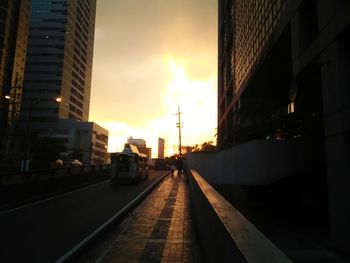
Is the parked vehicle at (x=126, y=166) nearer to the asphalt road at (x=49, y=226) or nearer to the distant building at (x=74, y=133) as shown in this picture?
the asphalt road at (x=49, y=226)

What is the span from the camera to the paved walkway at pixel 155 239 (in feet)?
31.3

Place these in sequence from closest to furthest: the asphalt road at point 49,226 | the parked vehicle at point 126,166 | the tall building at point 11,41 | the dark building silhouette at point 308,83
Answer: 1. the asphalt road at point 49,226
2. the dark building silhouette at point 308,83
3. the parked vehicle at point 126,166
4. the tall building at point 11,41

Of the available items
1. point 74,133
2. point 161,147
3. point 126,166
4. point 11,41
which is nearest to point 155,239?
point 126,166

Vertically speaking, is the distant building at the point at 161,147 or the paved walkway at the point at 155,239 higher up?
the distant building at the point at 161,147

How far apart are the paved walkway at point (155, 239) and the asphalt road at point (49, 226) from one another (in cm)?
119

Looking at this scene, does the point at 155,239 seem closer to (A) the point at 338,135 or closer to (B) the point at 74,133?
(A) the point at 338,135

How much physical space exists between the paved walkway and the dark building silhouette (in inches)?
237

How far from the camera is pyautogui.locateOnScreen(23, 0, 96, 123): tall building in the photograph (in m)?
144

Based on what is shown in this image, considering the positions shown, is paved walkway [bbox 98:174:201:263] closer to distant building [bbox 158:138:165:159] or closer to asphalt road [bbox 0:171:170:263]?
asphalt road [bbox 0:171:170:263]

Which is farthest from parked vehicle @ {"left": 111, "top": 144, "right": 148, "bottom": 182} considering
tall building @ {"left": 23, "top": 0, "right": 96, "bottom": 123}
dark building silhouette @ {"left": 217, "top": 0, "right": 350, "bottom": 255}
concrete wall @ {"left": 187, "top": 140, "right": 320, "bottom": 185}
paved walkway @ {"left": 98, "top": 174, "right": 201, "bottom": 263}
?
tall building @ {"left": 23, "top": 0, "right": 96, "bottom": 123}

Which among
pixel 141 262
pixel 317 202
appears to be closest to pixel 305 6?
pixel 317 202

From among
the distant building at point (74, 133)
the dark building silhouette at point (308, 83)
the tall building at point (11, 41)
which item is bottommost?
the dark building silhouette at point (308, 83)

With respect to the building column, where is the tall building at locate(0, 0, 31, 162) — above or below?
above

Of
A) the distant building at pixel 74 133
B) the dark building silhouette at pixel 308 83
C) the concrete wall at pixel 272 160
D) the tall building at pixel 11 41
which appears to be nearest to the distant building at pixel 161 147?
the distant building at pixel 74 133
